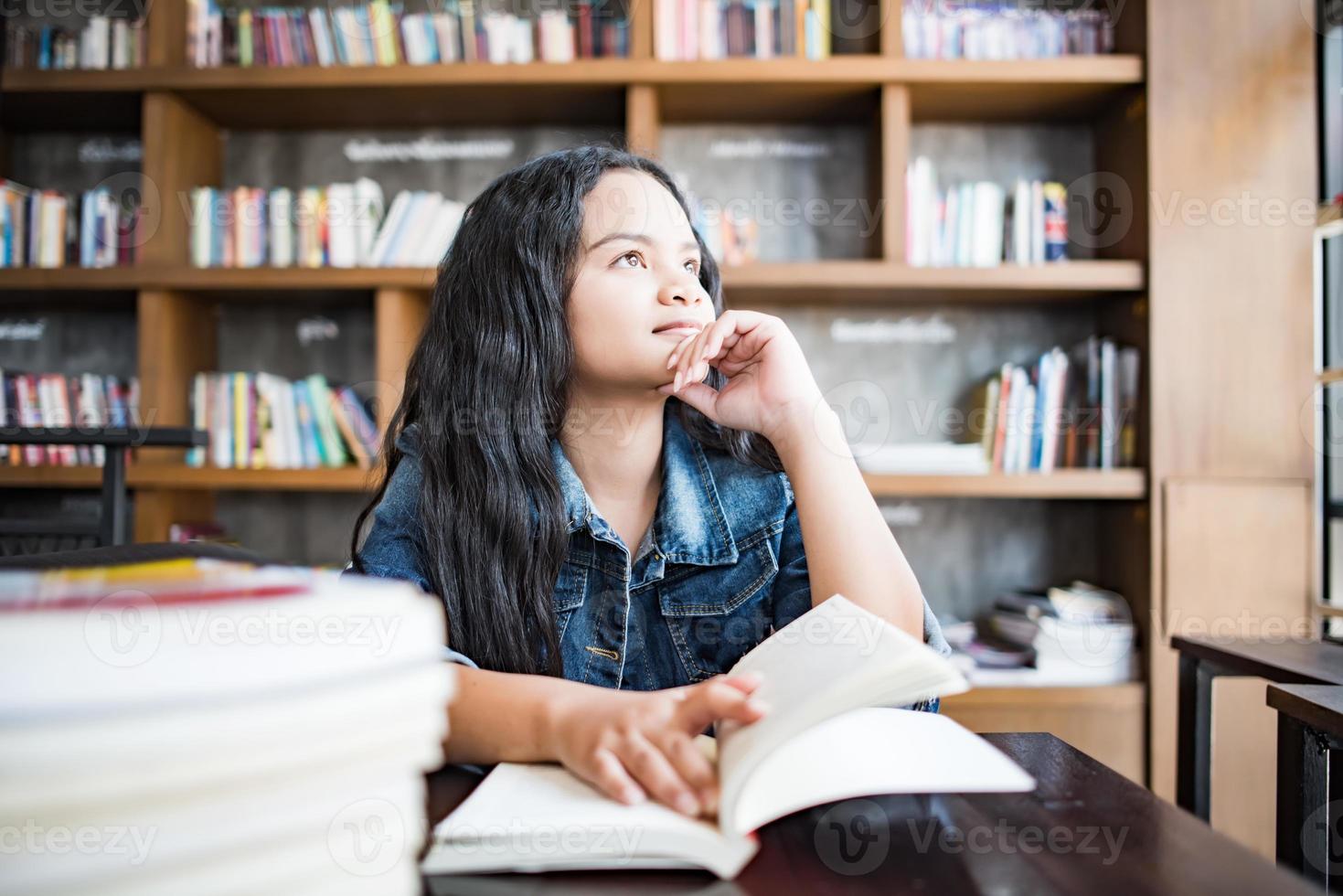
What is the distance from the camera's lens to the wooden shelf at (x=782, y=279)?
2.26 m

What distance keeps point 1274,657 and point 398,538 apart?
107 cm

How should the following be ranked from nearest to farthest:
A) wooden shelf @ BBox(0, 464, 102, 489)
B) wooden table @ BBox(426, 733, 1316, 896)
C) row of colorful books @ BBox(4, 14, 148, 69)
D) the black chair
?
wooden table @ BBox(426, 733, 1316, 896)
the black chair
wooden shelf @ BBox(0, 464, 102, 489)
row of colorful books @ BBox(4, 14, 148, 69)

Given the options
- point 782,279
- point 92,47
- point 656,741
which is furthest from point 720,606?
point 92,47

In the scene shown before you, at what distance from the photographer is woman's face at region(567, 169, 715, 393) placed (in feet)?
3.60

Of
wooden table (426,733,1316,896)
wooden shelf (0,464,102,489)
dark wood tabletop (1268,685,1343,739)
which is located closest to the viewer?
wooden table (426,733,1316,896)

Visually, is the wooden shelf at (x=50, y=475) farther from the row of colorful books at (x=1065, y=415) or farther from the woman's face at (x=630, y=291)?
the row of colorful books at (x=1065, y=415)

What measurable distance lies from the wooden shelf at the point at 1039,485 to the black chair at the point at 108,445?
1.54 m

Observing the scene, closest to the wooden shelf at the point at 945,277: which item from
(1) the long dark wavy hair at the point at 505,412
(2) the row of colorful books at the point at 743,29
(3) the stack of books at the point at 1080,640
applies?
(2) the row of colorful books at the point at 743,29

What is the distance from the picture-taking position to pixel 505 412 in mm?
1150

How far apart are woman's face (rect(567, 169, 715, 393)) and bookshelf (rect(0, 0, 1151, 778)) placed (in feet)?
3.65

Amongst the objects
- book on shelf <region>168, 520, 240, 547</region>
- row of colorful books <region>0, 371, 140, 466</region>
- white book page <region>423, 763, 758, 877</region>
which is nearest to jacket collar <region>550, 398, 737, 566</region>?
white book page <region>423, 763, 758, 877</region>

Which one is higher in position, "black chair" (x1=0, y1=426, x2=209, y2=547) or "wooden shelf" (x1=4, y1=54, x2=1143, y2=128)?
"wooden shelf" (x1=4, y1=54, x2=1143, y2=128)

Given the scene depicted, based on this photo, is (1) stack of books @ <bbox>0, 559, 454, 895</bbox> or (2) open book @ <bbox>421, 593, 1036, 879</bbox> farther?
(2) open book @ <bbox>421, 593, 1036, 879</bbox>

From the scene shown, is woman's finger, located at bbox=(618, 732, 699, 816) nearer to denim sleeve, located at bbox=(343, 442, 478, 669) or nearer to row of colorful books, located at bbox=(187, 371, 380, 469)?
denim sleeve, located at bbox=(343, 442, 478, 669)
